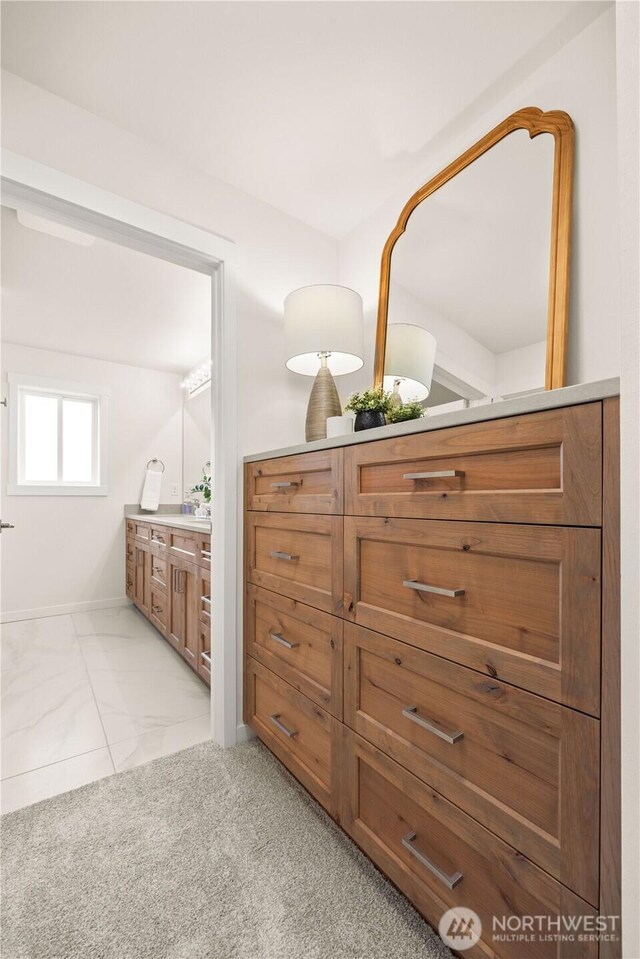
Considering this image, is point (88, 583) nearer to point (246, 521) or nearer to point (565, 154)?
point (246, 521)

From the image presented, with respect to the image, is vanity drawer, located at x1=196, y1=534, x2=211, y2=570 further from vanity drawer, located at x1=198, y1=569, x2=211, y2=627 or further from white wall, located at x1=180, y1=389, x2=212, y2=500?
white wall, located at x1=180, y1=389, x2=212, y2=500

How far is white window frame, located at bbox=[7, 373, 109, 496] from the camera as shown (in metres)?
3.79

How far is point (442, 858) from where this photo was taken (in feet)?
3.10

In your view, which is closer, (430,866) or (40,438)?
Result: (430,866)

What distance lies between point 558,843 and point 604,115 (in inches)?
71.3

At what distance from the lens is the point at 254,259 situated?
1.99 meters

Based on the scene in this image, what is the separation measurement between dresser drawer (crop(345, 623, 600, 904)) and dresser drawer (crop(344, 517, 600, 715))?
Result: 44mm

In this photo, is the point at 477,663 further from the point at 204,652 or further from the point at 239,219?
the point at 239,219

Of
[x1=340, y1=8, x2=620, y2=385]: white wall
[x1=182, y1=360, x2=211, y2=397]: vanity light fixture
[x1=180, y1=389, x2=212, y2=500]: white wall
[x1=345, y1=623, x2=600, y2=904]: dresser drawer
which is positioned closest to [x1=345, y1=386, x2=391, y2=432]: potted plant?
[x1=340, y1=8, x2=620, y2=385]: white wall

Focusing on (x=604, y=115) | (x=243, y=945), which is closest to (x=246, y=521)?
(x=243, y=945)

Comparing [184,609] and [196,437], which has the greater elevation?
[196,437]

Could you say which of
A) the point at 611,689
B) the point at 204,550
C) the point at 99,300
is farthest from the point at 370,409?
the point at 99,300

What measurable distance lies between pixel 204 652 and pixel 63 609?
95.5 inches

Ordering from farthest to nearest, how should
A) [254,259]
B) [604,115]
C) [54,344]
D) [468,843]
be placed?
[54,344], [254,259], [604,115], [468,843]
